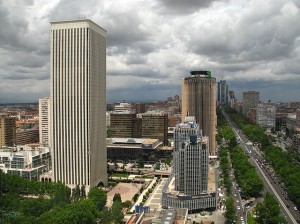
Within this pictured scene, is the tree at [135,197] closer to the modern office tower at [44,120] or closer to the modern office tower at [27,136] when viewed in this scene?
the modern office tower at [44,120]

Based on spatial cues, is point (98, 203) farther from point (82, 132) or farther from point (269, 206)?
point (269, 206)

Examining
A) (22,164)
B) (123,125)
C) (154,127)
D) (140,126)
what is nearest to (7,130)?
(123,125)

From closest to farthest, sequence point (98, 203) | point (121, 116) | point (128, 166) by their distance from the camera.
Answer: point (98, 203) < point (128, 166) < point (121, 116)

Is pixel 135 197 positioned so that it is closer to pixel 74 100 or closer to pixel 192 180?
pixel 192 180

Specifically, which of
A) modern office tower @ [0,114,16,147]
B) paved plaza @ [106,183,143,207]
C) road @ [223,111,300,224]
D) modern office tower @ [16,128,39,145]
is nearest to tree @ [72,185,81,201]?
paved plaza @ [106,183,143,207]

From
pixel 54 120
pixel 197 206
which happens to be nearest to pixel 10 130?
pixel 54 120

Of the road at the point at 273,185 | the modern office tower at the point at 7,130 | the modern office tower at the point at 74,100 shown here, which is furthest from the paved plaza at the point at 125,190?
the modern office tower at the point at 7,130
